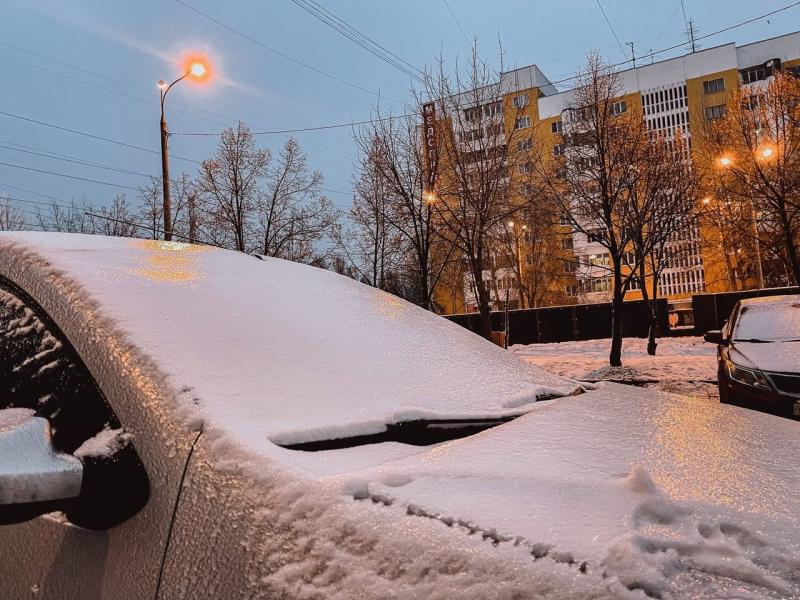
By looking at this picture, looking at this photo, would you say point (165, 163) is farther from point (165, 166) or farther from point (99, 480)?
point (99, 480)

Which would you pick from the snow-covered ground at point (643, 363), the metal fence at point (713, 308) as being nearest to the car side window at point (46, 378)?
the snow-covered ground at point (643, 363)

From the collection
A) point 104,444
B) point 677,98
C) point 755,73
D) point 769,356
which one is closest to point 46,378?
point 104,444

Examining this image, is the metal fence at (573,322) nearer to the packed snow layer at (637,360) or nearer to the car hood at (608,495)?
the packed snow layer at (637,360)

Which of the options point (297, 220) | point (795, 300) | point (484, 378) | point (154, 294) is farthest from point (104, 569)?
point (297, 220)

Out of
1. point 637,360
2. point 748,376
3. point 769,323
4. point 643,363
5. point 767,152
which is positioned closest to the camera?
point 748,376

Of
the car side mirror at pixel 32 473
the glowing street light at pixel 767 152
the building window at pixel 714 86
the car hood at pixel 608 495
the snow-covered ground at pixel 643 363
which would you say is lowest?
Result: the snow-covered ground at pixel 643 363

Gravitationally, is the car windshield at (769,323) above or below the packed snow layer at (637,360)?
above

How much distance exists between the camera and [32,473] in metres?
0.98

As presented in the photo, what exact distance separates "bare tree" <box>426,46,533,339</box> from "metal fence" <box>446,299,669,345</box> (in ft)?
26.0

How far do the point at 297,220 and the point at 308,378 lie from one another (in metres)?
22.1

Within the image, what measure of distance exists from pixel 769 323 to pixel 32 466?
7.57 m

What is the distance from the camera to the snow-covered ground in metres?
10.5

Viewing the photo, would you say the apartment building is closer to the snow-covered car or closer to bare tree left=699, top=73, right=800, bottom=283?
bare tree left=699, top=73, right=800, bottom=283

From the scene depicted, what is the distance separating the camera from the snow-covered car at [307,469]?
2.73 feet
